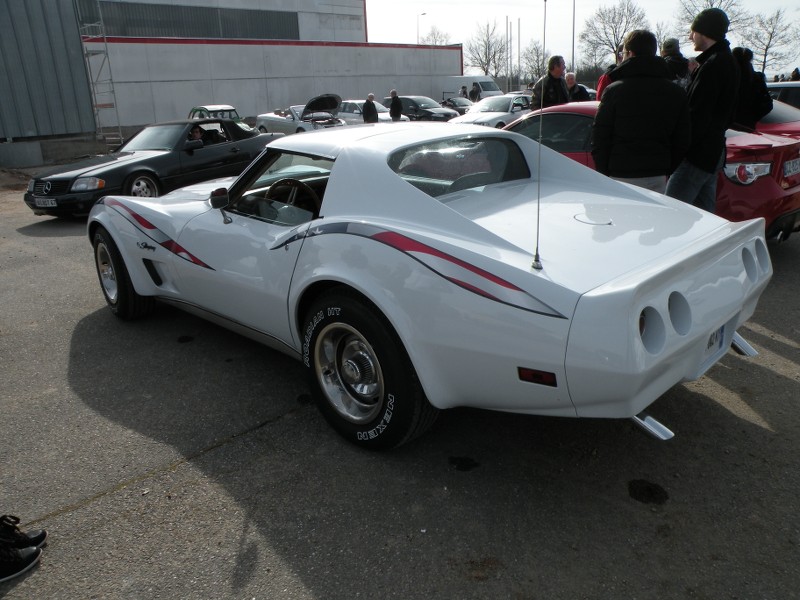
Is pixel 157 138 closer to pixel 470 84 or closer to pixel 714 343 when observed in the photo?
pixel 714 343

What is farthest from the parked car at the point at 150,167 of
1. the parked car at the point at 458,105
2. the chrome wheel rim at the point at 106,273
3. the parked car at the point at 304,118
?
the parked car at the point at 458,105

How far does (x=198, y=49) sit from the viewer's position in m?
29.8

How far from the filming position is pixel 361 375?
3.02m

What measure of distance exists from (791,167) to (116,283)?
5.36 meters

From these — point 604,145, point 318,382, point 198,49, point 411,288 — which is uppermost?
point 198,49

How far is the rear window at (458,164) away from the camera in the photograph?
127 inches

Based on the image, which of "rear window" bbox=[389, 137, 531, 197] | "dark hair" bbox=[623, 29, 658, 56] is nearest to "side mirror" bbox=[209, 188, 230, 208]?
"rear window" bbox=[389, 137, 531, 197]

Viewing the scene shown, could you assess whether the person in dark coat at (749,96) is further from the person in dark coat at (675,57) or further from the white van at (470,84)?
the white van at (470,84)

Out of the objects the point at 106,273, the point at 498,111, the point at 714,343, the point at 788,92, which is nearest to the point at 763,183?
the point at 714,343

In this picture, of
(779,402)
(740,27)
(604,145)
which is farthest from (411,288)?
(740,27)

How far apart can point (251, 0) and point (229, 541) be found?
4400cm

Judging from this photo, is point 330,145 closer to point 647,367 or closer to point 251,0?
point 647,367

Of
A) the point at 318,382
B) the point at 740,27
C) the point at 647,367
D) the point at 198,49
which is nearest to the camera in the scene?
the point at 647,367

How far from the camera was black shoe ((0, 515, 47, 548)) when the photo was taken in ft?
7.89
